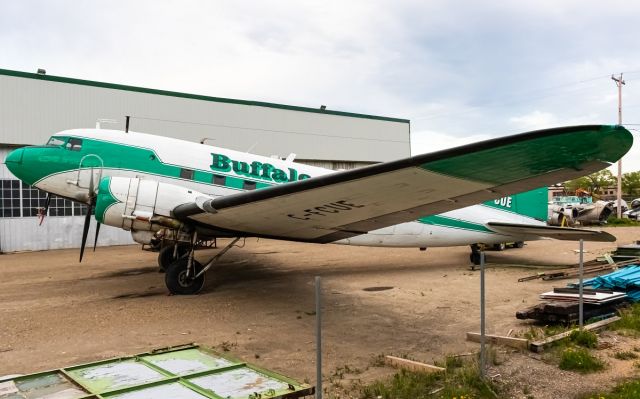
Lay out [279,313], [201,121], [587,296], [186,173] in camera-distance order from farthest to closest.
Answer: [201,121], [186,173], [279,313], [587,296]

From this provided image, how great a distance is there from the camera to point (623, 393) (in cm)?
419

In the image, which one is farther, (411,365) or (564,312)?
(564,312)

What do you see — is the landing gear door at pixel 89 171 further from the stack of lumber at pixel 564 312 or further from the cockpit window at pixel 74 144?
the stack of lumber at pixel 564 312

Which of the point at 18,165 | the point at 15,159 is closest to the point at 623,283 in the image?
the point at 18,165

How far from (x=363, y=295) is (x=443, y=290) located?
6.17ft


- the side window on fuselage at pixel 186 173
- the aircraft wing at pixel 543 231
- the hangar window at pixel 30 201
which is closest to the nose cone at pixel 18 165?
the side window on fuselage at pixel 186 173

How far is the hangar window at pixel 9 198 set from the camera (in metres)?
18.8

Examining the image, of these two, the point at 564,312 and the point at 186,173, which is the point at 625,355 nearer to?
the point at 564,312

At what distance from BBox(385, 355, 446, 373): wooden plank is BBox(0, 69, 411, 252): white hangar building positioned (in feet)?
38.3

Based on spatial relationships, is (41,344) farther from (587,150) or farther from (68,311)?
(587,150)

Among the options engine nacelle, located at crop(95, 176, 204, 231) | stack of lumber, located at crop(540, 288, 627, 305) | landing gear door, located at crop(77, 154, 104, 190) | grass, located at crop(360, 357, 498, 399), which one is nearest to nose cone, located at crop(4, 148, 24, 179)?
landing gear door, located at crop(77, 154, 104, 190)

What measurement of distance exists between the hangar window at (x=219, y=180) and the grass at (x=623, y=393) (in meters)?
7.92

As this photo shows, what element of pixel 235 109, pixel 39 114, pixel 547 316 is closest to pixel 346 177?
pixel 547 316

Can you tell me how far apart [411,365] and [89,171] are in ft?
25.5
